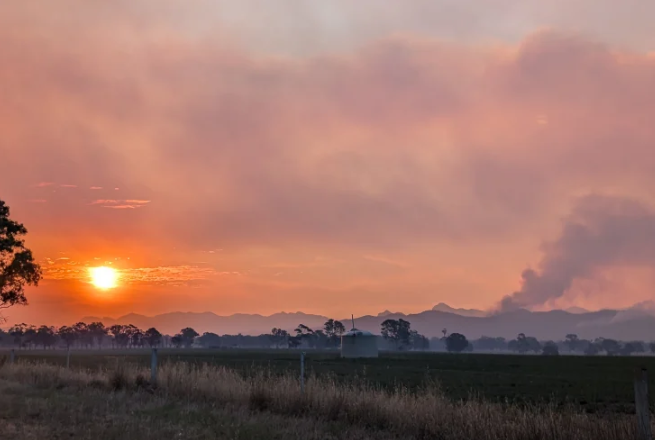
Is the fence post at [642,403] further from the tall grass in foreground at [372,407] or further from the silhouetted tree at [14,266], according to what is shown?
the silhouetted tree at [14,266]

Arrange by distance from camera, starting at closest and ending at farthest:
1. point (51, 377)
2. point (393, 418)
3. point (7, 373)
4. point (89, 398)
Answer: point (393, 418) → point (89, 398) → point (51, 377) → point (7, 373)

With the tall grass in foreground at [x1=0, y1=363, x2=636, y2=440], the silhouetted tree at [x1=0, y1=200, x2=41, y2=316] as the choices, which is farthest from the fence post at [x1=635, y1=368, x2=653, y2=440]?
the silhouetted tree at [x1=0, y1=200, x2=41, y2=316]

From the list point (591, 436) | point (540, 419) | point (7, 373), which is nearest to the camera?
point (591, 436)

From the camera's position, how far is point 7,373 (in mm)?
23547

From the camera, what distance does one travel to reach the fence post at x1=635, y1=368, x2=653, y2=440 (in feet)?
28.6

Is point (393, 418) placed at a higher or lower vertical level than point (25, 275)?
lower

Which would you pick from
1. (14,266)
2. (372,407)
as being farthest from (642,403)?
(14,266)

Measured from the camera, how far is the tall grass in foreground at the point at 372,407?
10430 millimetres

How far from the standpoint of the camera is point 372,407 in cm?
1308

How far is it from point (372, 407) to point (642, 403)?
6095 millimetres

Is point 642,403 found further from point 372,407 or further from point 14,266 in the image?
point 14,266

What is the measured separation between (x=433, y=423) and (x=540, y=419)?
7.40 ft

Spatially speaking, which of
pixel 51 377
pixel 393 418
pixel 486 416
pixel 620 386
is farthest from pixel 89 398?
pixel 620 386

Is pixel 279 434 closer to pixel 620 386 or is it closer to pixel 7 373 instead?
pixel 7 373
